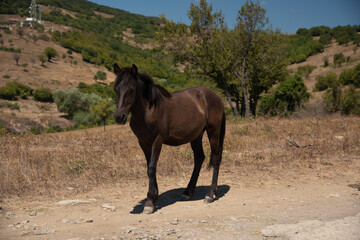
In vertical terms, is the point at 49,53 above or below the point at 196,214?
above

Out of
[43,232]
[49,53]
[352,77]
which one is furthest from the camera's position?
[49,53]

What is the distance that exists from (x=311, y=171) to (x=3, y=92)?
62.9 metres

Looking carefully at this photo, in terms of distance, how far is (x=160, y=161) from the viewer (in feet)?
27.1

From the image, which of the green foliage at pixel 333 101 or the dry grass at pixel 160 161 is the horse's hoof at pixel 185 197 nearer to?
the dry grass at pixel 160 161

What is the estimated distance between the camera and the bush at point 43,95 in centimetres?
6169

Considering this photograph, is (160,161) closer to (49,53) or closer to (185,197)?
(185,197)

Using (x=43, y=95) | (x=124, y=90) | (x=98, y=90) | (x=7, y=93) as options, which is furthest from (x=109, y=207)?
(x=98, y=90)

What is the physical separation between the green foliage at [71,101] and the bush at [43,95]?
468cm

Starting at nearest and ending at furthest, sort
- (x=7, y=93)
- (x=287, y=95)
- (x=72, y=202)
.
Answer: (x=72, y=202), (x=287, y=95), (x=7, y=93)

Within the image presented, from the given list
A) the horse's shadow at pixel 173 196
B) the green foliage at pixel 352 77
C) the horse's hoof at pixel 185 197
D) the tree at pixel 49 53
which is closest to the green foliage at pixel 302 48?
the green foliage at pixel 352 77

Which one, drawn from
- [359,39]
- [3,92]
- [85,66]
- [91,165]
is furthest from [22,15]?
[91,165]

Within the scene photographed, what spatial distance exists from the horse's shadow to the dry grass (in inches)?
31.3

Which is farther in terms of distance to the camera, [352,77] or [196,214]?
[352,77]

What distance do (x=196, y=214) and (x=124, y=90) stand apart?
2409 mm
